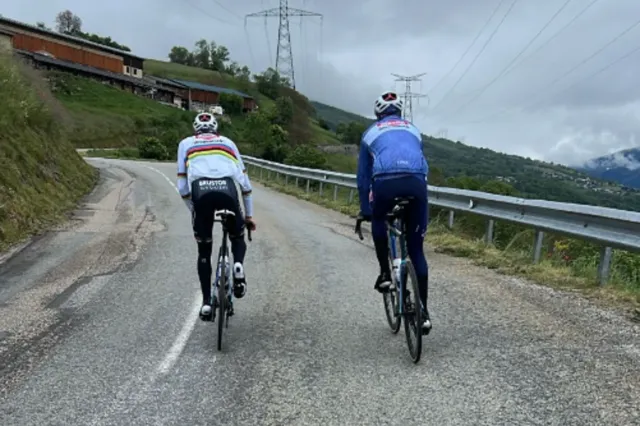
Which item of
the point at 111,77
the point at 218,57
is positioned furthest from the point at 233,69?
the point at 111,77

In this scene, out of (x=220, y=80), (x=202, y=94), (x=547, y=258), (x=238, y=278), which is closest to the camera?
(x=238, y=278)

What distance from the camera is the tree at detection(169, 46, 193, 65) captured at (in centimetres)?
18112

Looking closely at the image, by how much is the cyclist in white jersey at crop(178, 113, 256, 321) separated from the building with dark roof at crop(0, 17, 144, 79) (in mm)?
96043

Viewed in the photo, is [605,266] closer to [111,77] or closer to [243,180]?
[243,180]

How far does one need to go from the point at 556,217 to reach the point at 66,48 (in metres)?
107

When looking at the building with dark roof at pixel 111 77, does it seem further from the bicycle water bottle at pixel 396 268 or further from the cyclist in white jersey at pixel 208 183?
the bicycle water bottle at pixel 396 268

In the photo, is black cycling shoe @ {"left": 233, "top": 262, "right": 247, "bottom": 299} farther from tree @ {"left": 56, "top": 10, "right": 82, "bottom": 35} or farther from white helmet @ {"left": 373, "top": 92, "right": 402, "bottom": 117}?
tree @ {"left": 56, "top": 10, "right": 82, "bottom": 35}

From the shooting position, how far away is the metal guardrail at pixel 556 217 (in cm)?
665

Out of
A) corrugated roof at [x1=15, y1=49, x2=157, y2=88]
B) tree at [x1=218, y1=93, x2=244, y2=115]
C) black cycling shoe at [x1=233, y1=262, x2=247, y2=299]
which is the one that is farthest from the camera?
tree at [x1=218, y1=93, x2=244, y2=115]

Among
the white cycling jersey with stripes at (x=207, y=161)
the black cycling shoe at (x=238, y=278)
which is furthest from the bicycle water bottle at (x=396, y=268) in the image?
the white cycling jersey with stripes at (x=207, y=161)

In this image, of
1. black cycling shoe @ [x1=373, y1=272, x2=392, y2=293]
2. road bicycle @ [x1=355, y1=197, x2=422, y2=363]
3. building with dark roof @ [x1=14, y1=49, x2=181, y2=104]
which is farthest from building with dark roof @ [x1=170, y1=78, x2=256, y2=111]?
road bicycle @ [x1=355, y1=197, x2=422, y2=363]

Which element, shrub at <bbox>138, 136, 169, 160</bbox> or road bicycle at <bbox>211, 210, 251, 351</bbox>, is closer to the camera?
road bicycle at <bbox>211, 210, 251, 351</bbox>

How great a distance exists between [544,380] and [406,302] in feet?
3.83

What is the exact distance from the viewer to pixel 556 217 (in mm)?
8133
